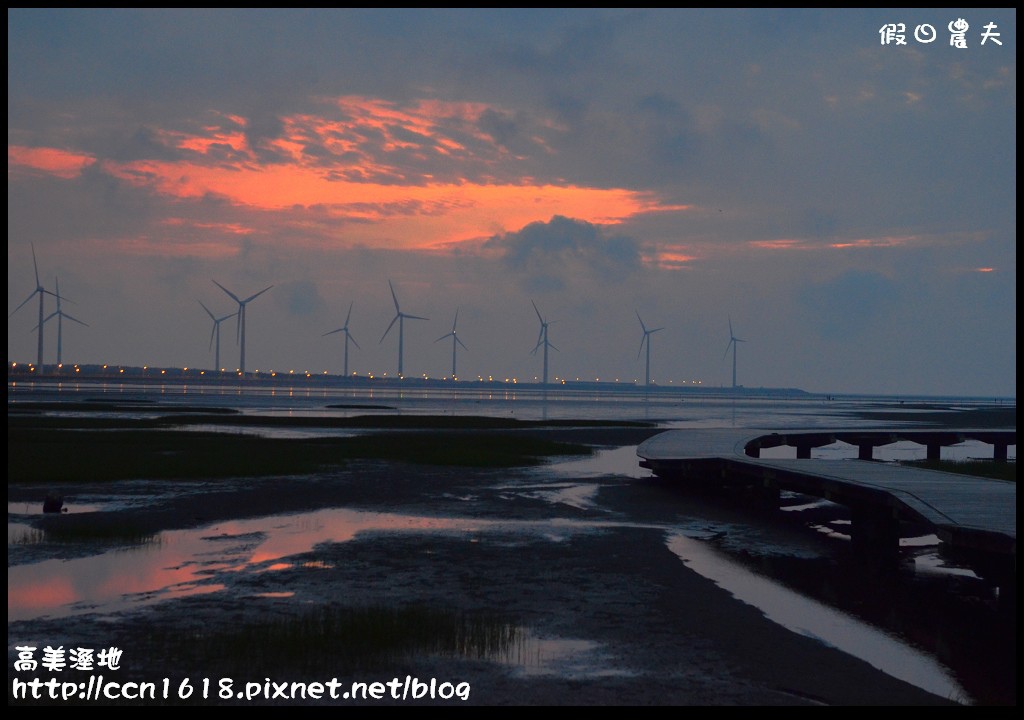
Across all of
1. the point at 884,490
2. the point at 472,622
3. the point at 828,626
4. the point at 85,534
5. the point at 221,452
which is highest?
the point at 884,490

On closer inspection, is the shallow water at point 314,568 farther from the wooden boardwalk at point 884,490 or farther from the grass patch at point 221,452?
the grass patch at point 221,452

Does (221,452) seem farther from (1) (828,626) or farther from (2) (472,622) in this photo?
(1) (828,626)

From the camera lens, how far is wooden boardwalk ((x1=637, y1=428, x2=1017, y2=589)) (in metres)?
15.4

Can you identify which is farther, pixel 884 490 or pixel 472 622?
pixel 884 490

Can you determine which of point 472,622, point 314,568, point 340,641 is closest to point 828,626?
point 472,622

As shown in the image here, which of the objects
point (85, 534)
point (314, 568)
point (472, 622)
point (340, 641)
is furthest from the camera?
point (85, 534)

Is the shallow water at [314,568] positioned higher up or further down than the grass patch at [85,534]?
further down

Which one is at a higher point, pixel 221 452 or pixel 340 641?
pixel 221 452

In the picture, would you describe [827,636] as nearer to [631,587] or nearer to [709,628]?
[709,628]

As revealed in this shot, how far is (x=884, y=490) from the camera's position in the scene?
20.4 meters

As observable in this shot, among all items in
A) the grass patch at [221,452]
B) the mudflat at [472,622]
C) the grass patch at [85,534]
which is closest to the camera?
the mudflat at [472,622]

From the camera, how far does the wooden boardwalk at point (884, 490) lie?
15352 mm

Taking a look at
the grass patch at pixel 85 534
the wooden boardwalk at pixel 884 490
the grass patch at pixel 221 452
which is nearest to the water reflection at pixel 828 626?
the wooden boardwalk at pixel 884 490

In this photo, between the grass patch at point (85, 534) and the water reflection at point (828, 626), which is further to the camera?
the grass patch at point (85, 534)
